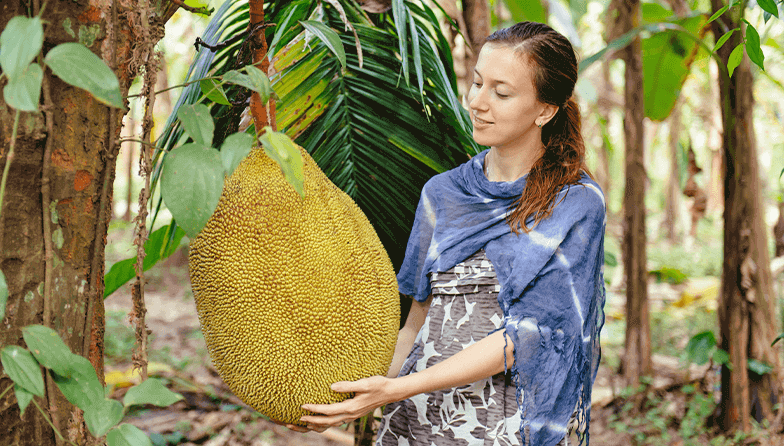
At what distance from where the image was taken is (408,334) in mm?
1254

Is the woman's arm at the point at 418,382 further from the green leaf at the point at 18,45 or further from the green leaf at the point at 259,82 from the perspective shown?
the green leaf at the point at 18,45

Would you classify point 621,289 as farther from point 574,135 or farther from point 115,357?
point 574,135

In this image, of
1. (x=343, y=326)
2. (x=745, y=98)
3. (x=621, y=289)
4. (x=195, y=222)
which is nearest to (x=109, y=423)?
(x=195, y=222)

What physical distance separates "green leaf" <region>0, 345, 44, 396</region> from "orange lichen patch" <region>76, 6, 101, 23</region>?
36 centimetres

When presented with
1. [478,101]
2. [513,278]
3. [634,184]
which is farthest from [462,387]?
[634,184]

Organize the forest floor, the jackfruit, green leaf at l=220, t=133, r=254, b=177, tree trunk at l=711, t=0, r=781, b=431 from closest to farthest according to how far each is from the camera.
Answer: green leaf at l=220, t=133, r=254, b=177 → the jackfruit → tree trunk at l=711, t=0, r=781, b=431 → the forest floor

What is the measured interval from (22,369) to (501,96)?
0.85 meters

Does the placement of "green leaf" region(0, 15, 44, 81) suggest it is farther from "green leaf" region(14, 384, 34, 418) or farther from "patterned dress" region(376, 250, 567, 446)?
"patterned dress" region(376, 250, 567, 446)

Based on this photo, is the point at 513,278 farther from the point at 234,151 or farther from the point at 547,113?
the point at 234,151

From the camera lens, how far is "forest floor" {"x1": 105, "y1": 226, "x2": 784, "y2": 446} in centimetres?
240

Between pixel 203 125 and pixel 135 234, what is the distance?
0.24 m

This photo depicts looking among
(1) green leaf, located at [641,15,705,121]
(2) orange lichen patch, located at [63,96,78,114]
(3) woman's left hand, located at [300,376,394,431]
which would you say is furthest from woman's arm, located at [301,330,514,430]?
(1) green leaf, located at [641,15,705,121]

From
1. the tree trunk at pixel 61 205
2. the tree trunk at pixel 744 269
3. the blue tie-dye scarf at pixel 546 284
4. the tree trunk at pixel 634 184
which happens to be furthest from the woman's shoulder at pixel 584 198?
the tree trunk at pixel 634 184

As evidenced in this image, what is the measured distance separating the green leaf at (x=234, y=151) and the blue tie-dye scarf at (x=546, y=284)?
62cm
